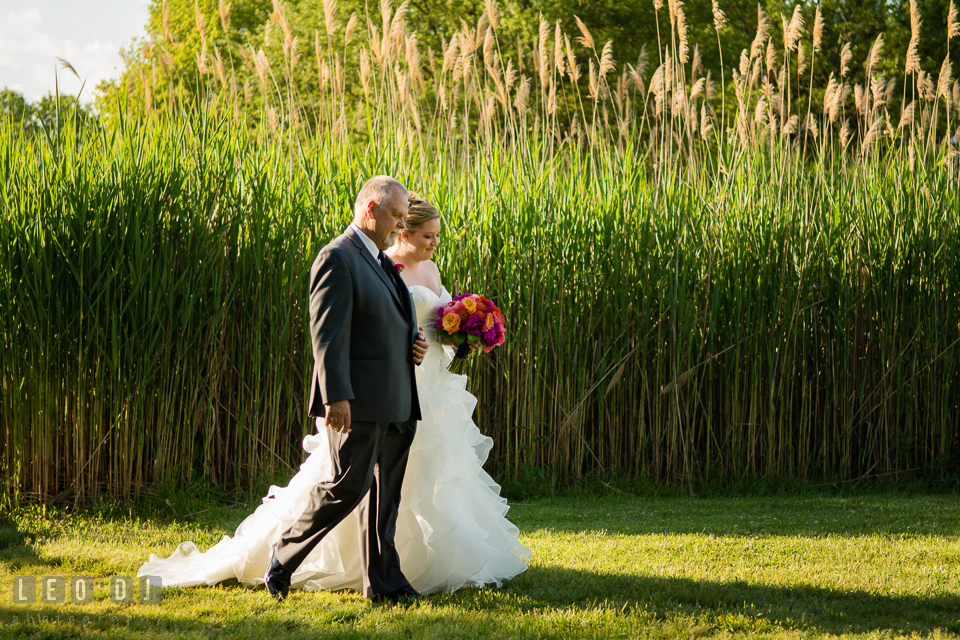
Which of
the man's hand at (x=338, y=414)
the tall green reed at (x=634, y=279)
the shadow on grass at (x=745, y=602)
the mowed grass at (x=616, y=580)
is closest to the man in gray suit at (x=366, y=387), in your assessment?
the man's hand at (x=338, y=414)

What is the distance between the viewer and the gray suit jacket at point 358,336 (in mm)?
2852

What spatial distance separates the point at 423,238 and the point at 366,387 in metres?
0.79

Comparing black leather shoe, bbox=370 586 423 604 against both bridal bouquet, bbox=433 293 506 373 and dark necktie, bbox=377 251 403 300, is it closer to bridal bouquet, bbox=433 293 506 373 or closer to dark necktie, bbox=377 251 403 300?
bridal bouquet, bbox=433 293 506 373

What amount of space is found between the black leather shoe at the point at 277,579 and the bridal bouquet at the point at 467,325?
1.10 m

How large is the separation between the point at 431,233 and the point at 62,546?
2488 mm

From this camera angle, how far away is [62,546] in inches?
158

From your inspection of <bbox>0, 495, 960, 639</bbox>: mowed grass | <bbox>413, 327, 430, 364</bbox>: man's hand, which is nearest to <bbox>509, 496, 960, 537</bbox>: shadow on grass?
<bbox>0, 495, 960, 639</bbox>: mowed grass

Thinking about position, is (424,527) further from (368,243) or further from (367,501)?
(368,243)

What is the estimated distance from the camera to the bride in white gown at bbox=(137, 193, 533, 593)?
320 cm

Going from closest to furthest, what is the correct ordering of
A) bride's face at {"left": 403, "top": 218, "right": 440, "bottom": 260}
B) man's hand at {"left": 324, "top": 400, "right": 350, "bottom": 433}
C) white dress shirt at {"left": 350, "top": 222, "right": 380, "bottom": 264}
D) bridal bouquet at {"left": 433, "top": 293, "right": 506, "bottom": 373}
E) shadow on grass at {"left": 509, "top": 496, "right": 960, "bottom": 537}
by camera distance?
man's hand at {"left": 324, "top": 400, "right": 350, "bottom": 433}
white dress shirt at {"left": 350, "top": 222, "right": 380, "bottom": 264}
bridal bouquet at {"left": 433, "top": 293, "right": 506, "bottom": 373}
bride's face at {"left": 403, "top": 218, "right": 440, "bottom": 260}
shadow on grass at {"left": 509, "top": 496, "right": 960, "bottom": 537}

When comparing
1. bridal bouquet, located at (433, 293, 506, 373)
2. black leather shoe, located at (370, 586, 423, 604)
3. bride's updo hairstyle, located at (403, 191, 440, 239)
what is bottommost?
black leather shoe, located at (370, 586, 423, 604)

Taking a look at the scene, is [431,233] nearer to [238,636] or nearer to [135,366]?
[238,636]

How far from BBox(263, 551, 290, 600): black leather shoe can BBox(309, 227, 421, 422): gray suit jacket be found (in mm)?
648

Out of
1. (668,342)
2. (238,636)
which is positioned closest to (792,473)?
(668,342)
